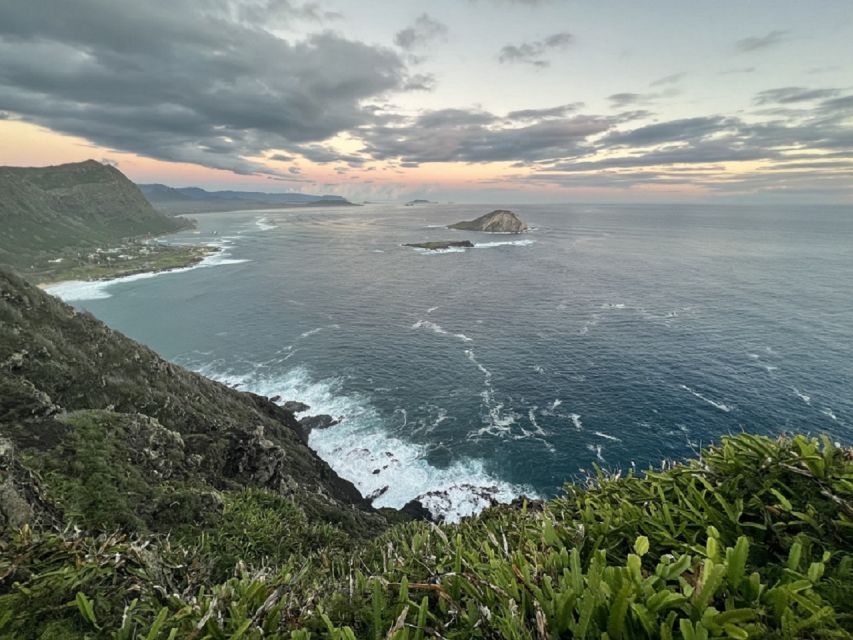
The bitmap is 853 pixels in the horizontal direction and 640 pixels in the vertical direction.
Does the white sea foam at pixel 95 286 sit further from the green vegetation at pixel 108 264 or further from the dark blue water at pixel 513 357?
the green vegetation at pixel 108 264

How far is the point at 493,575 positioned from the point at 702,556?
7.98 ft

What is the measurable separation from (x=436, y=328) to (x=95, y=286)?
402 ft

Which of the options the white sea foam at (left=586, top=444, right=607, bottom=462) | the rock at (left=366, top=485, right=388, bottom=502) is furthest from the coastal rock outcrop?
the white sea foam at (left=586, top=444, right=607, bottom=462)

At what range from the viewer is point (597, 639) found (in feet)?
11.4

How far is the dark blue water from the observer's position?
48.4m

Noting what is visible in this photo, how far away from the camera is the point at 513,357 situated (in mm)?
71562

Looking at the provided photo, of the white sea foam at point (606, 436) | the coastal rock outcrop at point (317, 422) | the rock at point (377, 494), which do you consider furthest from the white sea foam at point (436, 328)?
the rock at point (377, 494)

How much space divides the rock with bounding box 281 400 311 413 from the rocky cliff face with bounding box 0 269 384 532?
8.84 m

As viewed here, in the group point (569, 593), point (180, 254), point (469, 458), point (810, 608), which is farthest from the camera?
point (180, 254)

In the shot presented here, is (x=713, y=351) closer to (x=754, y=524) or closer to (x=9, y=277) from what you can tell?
(x=754, y=524)

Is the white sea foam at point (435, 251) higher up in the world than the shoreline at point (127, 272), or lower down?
lower down

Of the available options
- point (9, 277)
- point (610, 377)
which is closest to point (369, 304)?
point (610, 377)

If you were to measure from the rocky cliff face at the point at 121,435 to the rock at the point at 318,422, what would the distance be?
5.60 metres

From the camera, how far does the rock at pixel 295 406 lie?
5733 cm
